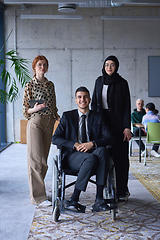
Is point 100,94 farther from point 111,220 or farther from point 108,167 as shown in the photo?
point 111,220

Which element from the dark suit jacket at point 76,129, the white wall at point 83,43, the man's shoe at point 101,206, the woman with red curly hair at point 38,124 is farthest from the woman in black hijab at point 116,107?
the white wall at point 83,43

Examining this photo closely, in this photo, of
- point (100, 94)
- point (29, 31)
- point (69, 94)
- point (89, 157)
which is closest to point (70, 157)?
point (89, 157)

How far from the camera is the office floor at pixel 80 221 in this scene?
2.57 meters

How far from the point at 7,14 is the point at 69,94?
2915mm

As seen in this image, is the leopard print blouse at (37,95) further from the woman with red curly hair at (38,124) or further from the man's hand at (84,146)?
the man's hand at (84,146)

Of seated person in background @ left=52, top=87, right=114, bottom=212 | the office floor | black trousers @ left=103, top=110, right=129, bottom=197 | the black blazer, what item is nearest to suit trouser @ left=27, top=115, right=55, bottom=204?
the office floor

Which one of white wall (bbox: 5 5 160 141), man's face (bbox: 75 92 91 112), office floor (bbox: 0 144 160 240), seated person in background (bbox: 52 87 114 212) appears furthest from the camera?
white wall (bbox: 5 5 160 141)

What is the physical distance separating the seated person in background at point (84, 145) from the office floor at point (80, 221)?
8.7 inches

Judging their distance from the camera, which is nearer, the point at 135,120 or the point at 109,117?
the point at 109,117

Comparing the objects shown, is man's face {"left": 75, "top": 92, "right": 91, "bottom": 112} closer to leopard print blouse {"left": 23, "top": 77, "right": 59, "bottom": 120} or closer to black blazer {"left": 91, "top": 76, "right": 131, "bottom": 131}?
black blazer {"left": 91, "top": 76, "right": 131, "bottom": 131}

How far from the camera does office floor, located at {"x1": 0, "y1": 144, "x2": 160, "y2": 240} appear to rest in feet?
8.44

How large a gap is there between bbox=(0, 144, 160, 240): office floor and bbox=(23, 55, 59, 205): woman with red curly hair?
0.27 meters

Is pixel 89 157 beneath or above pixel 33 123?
beneath

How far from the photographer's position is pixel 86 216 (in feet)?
9.84
